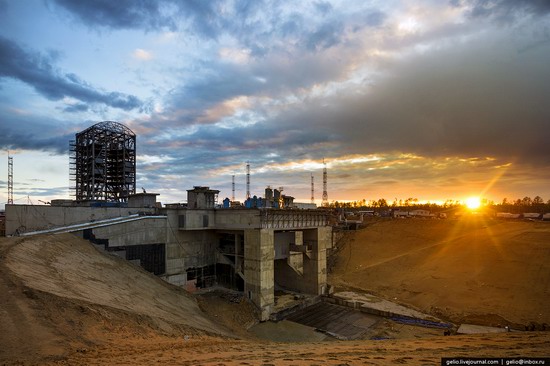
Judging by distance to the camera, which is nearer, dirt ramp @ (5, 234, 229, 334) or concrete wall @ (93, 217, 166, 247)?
dirt ramp @ (5, 234, 229, 334)

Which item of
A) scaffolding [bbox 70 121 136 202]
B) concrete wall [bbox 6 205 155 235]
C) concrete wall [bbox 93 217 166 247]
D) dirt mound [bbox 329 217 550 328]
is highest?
scaffolding [bbox 70 121 136 202]

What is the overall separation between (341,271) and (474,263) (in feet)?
68.0

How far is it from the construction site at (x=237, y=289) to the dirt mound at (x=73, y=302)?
78 mm

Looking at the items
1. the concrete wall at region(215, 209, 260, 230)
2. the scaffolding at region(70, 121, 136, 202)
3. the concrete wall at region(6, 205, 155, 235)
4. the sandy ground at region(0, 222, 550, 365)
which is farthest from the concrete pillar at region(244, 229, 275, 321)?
Answer: the scaffolding at region(70, 121, 136, 202)

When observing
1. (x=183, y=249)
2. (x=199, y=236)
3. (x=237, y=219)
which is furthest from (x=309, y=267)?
(x=183, y=249)

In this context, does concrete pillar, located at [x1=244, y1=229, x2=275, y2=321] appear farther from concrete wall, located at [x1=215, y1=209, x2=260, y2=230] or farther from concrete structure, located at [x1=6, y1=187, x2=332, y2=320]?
concrete wall, located at [x1=215, y1=209, x2=260, y2=230]

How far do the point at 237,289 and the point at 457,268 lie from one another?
35.0m

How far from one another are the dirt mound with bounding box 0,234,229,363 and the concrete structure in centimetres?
300

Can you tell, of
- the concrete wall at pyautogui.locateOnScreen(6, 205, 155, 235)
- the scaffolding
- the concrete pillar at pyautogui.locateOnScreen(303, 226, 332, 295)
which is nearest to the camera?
the concrete wall at pyautogui.locateOnScreen(6, 205, 155, 235)

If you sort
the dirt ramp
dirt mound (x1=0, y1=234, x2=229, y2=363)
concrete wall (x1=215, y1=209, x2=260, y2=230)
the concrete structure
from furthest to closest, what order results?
concrete wall (x1=215, y1=209, x2=260, y2=230) → the concrete structure → the dirt ramp → dirt mound (x1=0, y1=234, x2=229, y2=363)

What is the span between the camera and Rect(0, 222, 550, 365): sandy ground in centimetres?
1036

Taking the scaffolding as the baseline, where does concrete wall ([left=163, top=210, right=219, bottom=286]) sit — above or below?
below

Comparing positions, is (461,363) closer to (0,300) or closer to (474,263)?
(0,300)

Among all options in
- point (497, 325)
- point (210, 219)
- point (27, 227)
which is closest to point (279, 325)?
point (210, 219)
